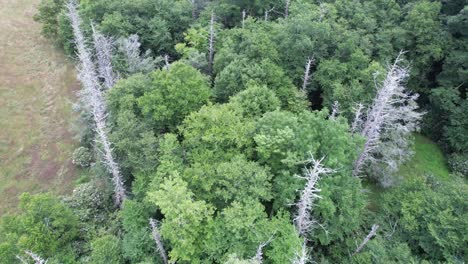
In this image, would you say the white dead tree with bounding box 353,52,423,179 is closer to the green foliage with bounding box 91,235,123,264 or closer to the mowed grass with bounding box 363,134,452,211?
the mowed grass with bounding box 363,134,452,211

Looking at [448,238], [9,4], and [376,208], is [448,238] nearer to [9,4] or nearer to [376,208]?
[376,208]

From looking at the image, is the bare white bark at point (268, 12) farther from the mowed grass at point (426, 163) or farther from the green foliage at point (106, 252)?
the green foliage at point (106, 252)

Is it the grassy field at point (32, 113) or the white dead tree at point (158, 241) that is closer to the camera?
the white dead tree at point (158, 241)

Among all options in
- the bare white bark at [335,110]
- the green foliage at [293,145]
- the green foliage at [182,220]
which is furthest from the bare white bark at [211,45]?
the green foliage at [182,220]

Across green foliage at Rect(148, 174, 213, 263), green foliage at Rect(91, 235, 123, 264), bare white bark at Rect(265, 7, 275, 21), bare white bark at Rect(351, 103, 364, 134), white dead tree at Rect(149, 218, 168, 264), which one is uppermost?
bare white bark at Rect(265, 7, 275, 21)

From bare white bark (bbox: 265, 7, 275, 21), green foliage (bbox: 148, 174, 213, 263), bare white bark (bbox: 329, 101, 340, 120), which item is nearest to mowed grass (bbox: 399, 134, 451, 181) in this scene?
bare white bark (bbox: 329, 101, 340, 120)
